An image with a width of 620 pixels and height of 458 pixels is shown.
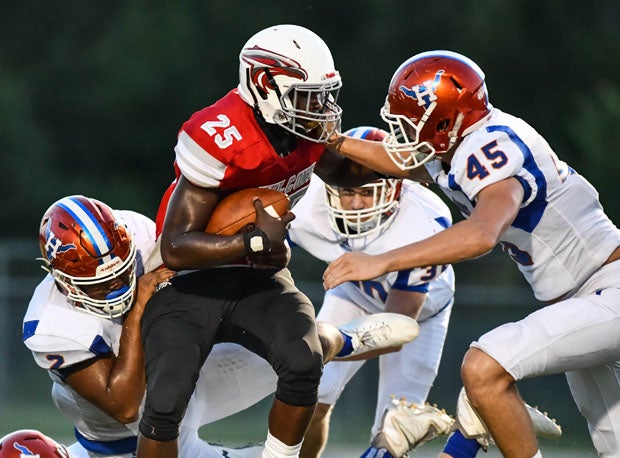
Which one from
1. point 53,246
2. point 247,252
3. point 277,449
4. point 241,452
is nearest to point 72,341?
point 53,246

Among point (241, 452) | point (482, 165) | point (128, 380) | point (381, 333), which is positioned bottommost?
point (241, 452)

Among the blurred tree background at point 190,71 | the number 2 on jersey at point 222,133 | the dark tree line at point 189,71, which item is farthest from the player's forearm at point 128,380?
the blurred tree background at point 190,71

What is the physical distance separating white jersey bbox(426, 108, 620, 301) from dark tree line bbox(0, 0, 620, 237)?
384 inches

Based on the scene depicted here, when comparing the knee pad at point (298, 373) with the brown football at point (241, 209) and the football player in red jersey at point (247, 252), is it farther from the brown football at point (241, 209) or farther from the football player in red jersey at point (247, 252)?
the brown football at point (241, 209)

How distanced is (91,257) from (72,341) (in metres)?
0.33

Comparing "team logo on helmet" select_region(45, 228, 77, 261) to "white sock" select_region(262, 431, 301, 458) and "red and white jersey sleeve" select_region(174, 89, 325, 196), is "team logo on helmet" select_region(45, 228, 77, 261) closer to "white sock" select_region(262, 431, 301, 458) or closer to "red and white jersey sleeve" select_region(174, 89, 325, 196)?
"red and white jersey sleeve" select_region(174, 89, 325, 196)

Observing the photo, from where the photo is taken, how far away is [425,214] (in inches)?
247

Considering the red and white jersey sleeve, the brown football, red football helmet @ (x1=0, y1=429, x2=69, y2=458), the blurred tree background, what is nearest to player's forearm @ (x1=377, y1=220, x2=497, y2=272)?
the brown football

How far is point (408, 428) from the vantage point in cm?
560

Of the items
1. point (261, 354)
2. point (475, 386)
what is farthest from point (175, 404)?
point (475, 386)

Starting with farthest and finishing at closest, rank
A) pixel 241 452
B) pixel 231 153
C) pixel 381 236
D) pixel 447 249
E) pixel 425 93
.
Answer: pixel 381 236 → pixel 241 452 → pixel 425 93 → pixel 231 153 → pixel 447 249

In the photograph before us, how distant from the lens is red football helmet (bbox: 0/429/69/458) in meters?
4.66

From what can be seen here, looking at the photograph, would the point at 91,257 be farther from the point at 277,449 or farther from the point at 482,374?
the point at 482,374

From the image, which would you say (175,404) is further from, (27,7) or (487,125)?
(27,7)
